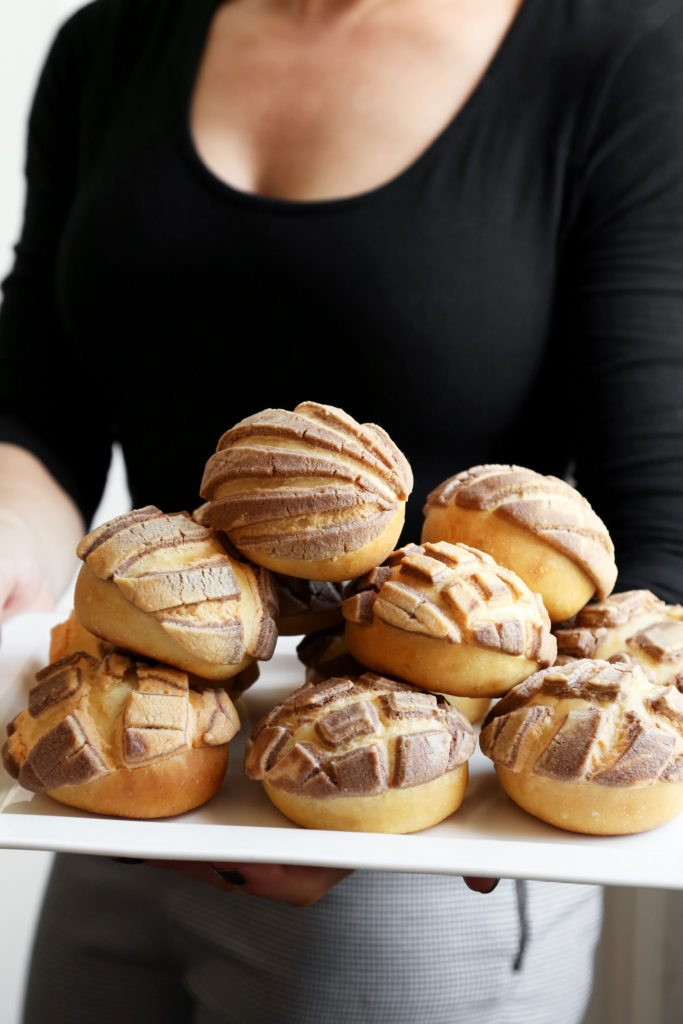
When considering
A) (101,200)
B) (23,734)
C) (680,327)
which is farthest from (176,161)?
(23,734)

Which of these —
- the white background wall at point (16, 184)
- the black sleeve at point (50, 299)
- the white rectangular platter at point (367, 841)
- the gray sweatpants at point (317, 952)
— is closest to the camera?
the white rectangular platter at point (367, 841)

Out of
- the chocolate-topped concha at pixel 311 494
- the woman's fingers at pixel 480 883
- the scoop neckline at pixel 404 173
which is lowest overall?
the woman's fingers at pixel 480 883

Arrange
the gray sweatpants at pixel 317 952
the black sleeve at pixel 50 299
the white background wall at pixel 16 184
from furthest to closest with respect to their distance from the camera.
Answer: the white background wall at pixel 16 184
the black sleeve at pixel 50 299
the gray sweatpants at pixel 317 952

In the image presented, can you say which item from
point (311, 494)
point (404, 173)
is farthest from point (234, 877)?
point (404, 173)

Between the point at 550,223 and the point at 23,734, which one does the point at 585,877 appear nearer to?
the point at 23,734

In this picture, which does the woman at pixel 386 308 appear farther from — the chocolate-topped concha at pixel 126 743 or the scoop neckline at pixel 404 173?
the chocolate-topped concha at pixel 126 743

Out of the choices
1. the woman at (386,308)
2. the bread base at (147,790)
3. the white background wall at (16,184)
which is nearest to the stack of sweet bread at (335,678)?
the bread base at (147,790)

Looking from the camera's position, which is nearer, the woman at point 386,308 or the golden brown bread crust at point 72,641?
the golden brown bread crust at point 72,641

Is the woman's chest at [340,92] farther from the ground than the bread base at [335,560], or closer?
farther from the ground
